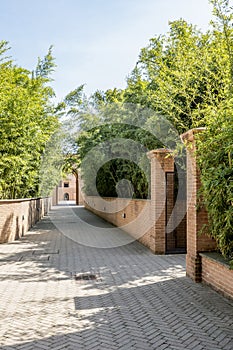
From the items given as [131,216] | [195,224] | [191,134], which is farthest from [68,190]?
[191,134]

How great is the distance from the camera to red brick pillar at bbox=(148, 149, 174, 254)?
30.9ft

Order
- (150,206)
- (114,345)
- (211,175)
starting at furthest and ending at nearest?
(150,206) → (211,175) → (114,345)

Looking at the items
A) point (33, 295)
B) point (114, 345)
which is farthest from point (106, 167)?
point (114, 345)

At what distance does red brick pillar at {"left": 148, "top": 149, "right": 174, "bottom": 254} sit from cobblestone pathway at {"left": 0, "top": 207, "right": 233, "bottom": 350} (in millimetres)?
788

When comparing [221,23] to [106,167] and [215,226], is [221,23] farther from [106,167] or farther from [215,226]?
[106,167]

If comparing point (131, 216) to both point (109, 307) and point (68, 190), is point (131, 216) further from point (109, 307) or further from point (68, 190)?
point (68, 190)

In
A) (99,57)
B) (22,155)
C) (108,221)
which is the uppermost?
(99,57)

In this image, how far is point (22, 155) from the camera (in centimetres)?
1138

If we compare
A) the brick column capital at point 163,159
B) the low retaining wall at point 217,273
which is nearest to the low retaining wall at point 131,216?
the brick column capital at point 163,159

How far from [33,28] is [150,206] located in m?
6.03

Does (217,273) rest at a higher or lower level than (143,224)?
lower

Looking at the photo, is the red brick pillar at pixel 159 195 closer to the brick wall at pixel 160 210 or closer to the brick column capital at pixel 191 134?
the brick wall at pixel 160 210

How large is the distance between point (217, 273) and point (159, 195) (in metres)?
4.05

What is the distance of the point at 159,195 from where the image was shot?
9.55 metres
